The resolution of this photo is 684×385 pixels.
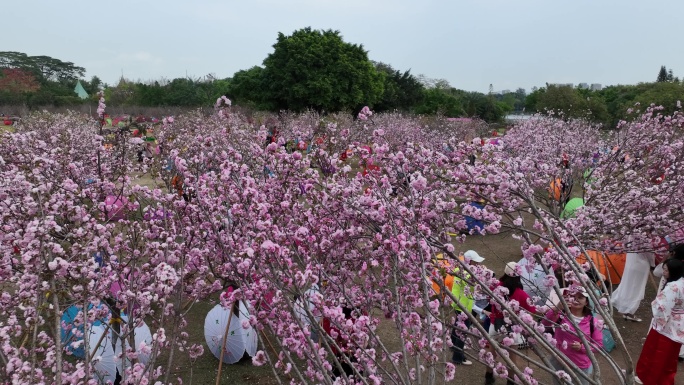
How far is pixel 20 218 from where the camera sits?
3.26 m

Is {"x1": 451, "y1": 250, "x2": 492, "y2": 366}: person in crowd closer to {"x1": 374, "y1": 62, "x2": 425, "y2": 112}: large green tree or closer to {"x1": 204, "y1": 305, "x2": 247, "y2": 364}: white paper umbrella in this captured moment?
{"x1": 204, "y1": 305, "x2": 247, "y2": 364}: white paper umbrella

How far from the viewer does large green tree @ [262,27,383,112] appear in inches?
1353

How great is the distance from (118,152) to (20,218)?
9.94 ft

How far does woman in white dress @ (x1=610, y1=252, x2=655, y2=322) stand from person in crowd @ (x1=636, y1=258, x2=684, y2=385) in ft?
7.04

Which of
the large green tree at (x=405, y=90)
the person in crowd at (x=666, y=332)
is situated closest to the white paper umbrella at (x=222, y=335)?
the person in crowd at (x=666, y=332)

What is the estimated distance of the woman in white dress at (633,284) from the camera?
21.6 ft

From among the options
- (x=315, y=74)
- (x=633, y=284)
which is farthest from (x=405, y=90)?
(x=633, y=284)

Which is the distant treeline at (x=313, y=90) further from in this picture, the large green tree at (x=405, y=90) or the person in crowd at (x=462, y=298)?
the person in crowd at (x=462, y=298)

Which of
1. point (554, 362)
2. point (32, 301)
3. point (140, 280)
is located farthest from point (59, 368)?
point (554, 362)

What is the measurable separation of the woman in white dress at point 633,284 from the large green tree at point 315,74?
1126 inches

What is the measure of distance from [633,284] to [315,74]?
30.5 m

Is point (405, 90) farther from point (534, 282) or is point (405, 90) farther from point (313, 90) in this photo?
point (534, 282)

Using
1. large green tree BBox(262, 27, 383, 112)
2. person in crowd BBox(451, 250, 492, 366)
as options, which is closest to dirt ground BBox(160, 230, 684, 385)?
person in crowd BBox(451, 250, 492, 366)

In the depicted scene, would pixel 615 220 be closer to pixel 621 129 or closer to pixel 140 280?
pixel 140 280
